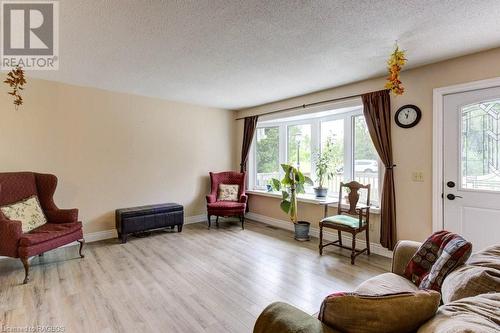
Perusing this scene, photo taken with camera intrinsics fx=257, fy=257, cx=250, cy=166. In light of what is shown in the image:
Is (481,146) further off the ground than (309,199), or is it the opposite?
(481,146)

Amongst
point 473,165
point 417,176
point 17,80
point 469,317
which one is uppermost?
point 17,80

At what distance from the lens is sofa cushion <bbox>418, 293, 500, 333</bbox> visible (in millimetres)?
755

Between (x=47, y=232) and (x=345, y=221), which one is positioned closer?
(x=47, y=232)

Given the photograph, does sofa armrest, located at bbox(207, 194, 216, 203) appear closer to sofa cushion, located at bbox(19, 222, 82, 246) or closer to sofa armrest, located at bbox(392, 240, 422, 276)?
sofa cushion, located at bbox(19, 222, 82, 246)

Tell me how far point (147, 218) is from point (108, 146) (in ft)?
4.52

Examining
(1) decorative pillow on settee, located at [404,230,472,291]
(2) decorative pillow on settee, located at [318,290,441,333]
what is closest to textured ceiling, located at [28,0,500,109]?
(1) decorative pillow on settee, located at [404,230,472,291]

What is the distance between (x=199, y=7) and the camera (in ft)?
6.43

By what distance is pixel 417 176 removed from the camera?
10.6 ft

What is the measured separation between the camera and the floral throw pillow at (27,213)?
304cm

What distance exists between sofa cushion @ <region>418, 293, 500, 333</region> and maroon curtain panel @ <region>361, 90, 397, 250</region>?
262cm

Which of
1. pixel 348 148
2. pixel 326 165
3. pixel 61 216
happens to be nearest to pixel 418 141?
pixel 348 148

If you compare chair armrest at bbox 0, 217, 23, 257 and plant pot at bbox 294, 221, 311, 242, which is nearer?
chair armrest at bbox 0, 217, 23, 257

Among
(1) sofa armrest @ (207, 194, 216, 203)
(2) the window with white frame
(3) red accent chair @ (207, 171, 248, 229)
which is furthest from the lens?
(1) sofa armrest @ (207, 194, 216, 203)

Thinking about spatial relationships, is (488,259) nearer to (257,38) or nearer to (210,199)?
(257,38)
